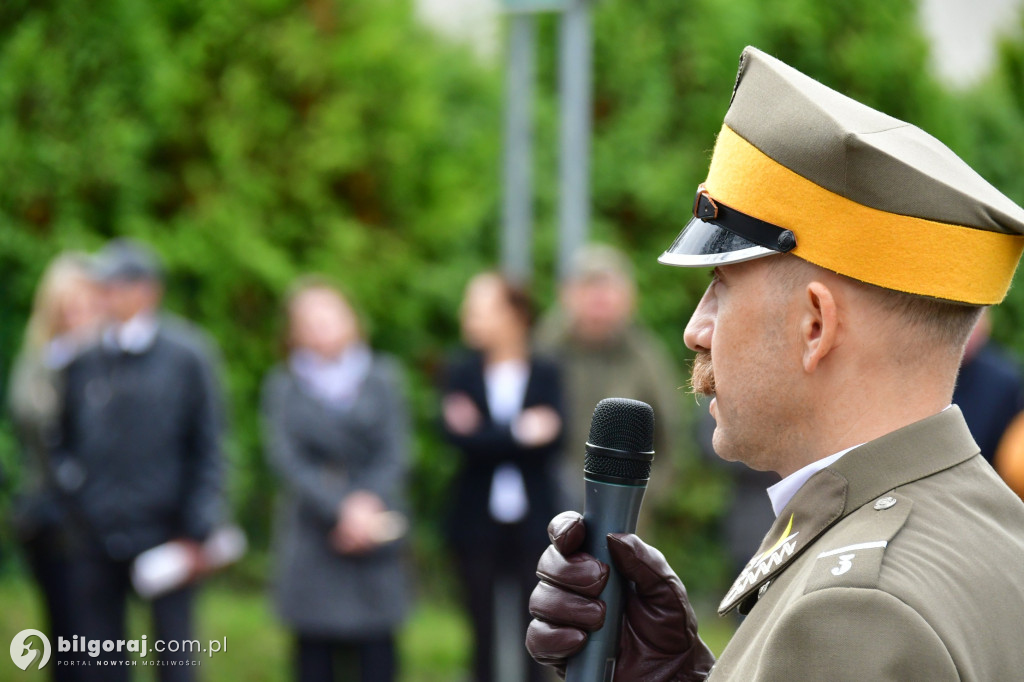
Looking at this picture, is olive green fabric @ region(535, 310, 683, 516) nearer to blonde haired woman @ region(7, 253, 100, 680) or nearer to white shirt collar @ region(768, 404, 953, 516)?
blonde haired woman @ region(7, 253, 100, 680)

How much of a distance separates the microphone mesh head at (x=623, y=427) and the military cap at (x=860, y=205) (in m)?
0.27

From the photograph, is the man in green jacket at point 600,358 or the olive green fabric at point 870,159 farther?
the man in green jacket at point 600,358

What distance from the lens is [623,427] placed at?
1789 millimetres

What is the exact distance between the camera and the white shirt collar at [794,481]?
157 cm

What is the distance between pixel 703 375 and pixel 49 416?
14.2 ft

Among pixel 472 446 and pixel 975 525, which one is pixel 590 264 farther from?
pixel 975 525

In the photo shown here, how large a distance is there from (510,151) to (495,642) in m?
2.93

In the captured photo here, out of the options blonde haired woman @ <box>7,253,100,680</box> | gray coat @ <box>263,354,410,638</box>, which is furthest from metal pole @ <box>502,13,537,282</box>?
blonde haired woman @ <box>7,253,100,680</box>

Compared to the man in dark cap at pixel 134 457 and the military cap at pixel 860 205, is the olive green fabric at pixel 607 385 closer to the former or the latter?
the man in dark cap at pixel 134 457

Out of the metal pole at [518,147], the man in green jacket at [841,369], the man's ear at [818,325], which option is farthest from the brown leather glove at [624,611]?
the metal pole at [518,147]

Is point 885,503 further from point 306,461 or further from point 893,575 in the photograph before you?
point 306,461

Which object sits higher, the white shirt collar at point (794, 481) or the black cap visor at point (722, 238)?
the black cap visor at point (722, 238)

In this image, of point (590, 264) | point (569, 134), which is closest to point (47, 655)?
point (590, 264)

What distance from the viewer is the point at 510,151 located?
24.3ft
